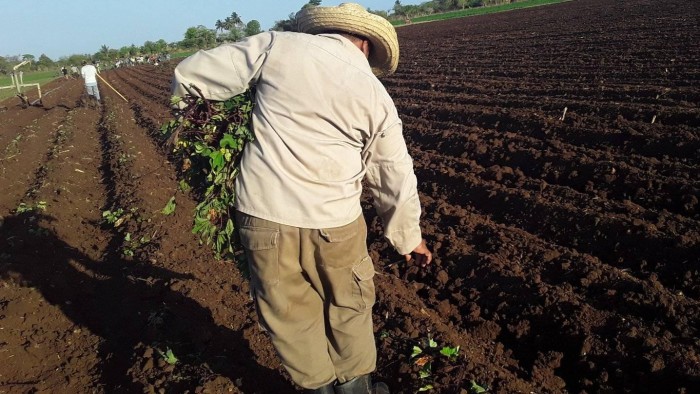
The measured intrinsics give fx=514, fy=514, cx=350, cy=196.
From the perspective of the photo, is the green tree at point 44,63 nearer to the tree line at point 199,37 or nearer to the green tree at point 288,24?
the tree line at point 199,37

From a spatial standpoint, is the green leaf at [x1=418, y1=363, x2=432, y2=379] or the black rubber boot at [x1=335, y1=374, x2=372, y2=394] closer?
the black rubber boot at [x1=335, y1=374, x2=372, y2=394]

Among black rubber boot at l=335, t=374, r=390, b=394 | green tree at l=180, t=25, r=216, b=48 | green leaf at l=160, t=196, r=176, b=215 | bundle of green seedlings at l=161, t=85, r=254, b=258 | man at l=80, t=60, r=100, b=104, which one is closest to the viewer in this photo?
bundle of green seedlings at l=161, t=85, r=254, b=258

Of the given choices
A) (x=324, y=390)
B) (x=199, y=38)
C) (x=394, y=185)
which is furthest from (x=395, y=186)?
(x=199, y=38)

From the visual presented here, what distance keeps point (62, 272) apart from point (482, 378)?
13.2 ft

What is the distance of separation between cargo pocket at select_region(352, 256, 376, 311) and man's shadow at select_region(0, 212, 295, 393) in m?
1.10

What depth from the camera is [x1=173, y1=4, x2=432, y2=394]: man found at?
2.00 meters

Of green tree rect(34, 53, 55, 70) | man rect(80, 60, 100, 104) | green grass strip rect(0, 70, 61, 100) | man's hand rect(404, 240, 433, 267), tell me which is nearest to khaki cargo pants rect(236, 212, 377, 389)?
man's hand rect(404, 240, 433, 267)

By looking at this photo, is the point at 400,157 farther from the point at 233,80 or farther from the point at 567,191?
the point at 567,191

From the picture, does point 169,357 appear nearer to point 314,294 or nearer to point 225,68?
point 314,294

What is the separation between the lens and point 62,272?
491 centimetres

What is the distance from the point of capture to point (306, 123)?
203cm

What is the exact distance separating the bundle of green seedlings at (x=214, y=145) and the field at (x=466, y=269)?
45.0 inches

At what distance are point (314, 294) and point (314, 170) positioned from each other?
0.61 m

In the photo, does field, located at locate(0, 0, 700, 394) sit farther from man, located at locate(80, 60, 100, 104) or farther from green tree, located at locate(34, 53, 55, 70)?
green tree, located at locate(34, 53, 55, 70)
